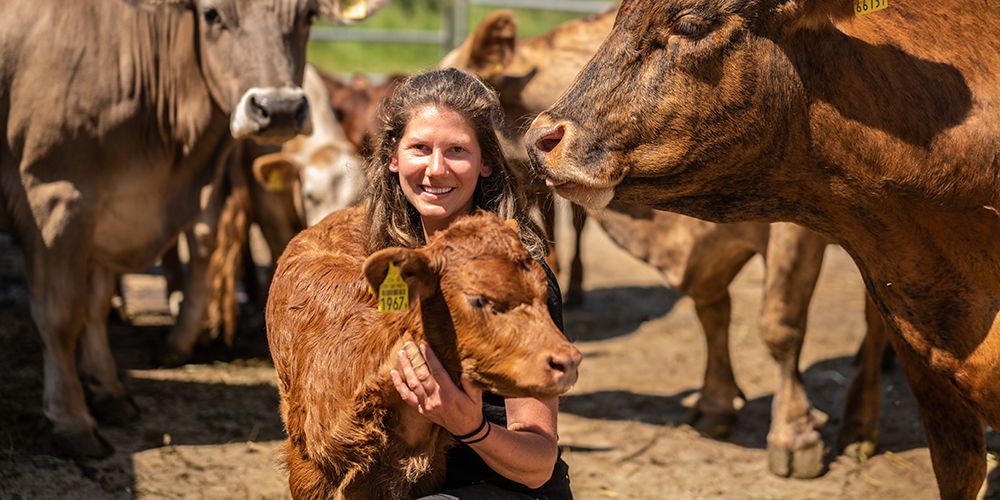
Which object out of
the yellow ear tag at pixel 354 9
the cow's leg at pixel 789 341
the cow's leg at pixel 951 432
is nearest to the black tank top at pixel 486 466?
the cow's leg at pixel 951 432

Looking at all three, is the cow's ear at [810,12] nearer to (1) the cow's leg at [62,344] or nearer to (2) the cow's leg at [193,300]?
(1) the cow's leg at [62,344]

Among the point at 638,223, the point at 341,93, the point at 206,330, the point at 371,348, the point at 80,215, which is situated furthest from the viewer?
the point at 341,93

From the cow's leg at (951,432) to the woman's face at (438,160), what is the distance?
5.14 ft

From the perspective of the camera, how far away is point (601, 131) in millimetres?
3145

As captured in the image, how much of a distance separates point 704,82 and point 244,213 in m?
4.18

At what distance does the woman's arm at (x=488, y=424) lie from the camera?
2492mm

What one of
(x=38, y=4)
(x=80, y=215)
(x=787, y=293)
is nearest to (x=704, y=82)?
(x=787, y=293)

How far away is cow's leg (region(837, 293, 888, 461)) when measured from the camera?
17.7 feet

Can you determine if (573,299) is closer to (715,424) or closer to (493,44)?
(493,44)

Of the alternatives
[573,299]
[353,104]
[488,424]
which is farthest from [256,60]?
[573,299]

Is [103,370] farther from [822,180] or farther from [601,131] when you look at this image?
[822,180]

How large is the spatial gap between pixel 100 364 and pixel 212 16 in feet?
5.43

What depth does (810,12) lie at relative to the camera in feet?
9.97

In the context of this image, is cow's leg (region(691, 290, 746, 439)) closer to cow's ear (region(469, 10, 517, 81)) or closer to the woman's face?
cow's ear (region(469, 10, 517, 81))
